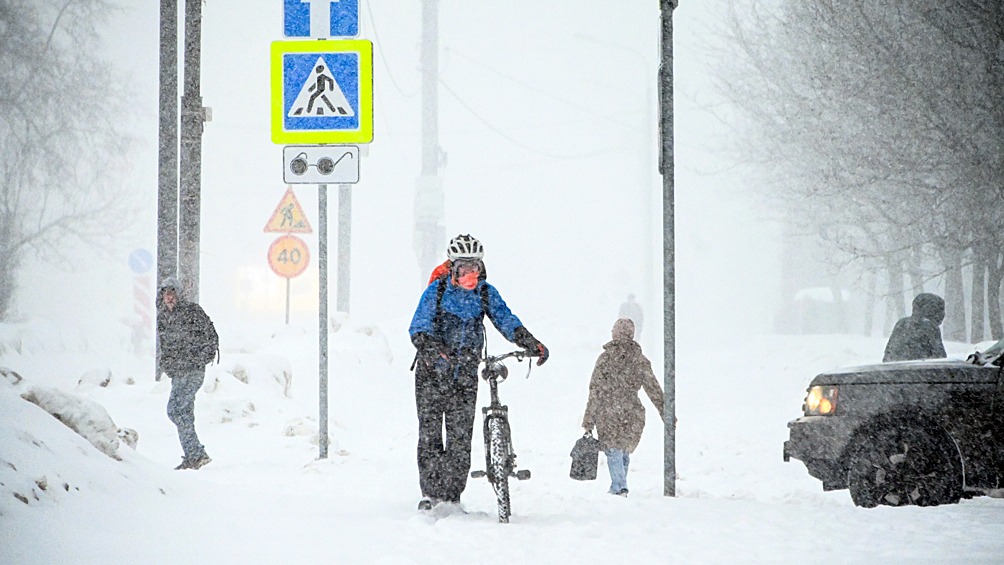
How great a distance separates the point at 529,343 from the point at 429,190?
1933 cm

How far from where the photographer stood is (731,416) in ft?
52.3

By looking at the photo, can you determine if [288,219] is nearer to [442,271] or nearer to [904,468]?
[442,271]

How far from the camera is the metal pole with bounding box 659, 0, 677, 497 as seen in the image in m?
6.49

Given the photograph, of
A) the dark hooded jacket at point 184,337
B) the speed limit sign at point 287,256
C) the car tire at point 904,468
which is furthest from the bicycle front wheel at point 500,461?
the speed limit sign at point 287,256

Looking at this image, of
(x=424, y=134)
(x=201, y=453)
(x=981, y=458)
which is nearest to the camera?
(x=981, y=458)

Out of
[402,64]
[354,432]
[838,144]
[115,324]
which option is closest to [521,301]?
[115,324]

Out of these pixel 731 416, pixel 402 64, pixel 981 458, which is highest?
pixel 402 64

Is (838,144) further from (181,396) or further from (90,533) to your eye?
(90,533)

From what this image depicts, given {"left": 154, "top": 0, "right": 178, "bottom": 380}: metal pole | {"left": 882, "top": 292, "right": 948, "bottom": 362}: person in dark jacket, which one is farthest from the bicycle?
{"left": 154, "top": 0, "right": 178, "bottom": 380}: metal pole

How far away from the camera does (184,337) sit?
8578 mm

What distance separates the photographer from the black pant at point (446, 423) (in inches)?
228

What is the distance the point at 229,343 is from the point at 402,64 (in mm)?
149242

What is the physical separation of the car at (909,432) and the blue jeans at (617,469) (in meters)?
1.59

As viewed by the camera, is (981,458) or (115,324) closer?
(981,458)
